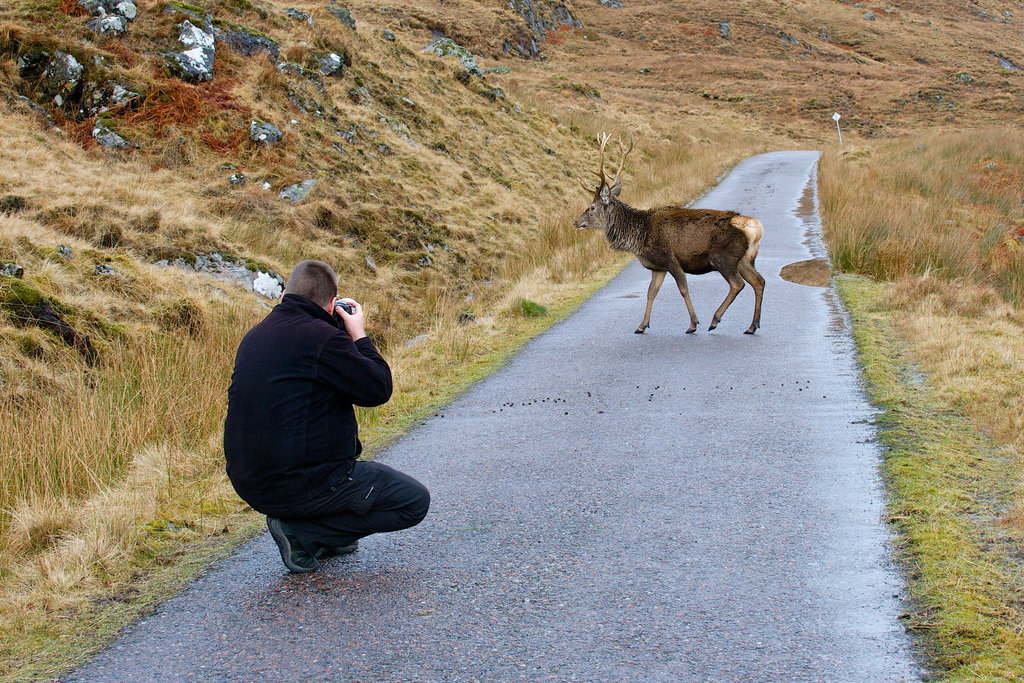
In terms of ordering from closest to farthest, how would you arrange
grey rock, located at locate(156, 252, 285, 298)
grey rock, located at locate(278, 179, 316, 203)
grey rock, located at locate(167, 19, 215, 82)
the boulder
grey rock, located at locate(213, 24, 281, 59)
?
grey rock, located at locate(156, 252, 285, 298) → the boulder → grey rock, located at locate(278, 179, 316, 203) → grey rock, located at locate(167, 19, 215, 82) → grey rock, located at locate(213, 24, 281, 59)

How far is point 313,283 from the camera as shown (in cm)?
479

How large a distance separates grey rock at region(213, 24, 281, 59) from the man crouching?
16590 mm

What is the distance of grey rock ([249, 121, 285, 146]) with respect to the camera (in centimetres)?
1733

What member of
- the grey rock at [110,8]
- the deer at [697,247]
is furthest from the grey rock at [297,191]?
the deer at [697,247]

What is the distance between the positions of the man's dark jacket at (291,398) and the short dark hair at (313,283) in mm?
41

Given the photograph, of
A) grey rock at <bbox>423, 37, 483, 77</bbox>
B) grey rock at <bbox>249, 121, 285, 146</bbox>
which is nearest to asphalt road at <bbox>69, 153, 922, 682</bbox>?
grey rock at <bbox>249, 121, 285, 146</bbox>

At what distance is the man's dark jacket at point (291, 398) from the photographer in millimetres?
4648

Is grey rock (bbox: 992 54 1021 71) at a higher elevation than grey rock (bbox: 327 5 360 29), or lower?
higher

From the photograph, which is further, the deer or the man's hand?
the deer

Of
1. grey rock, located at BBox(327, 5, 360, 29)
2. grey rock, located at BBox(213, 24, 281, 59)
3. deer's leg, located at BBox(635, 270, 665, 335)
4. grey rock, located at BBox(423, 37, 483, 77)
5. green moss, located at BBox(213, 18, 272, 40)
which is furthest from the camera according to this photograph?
grey rock, located at BBox(423, 37, 483, 77)

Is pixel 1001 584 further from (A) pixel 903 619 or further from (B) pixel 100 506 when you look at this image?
(B) pixel 100 506

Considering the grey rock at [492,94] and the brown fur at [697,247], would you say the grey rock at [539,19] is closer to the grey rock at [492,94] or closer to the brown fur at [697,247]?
the grey rock at [492,94]

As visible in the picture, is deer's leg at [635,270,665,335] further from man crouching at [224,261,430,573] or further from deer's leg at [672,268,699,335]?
man crouching at [224,261,430,573]

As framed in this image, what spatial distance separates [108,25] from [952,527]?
17568mm
